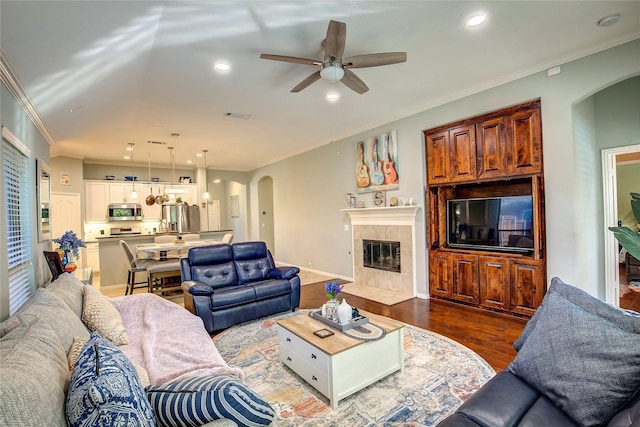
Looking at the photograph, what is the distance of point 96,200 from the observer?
7.83m

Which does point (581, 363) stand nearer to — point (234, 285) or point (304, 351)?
point (304, 351)

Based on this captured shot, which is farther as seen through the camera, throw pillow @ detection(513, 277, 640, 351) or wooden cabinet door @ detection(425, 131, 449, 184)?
wooden cabinet door @ detection(425, 131, 449, 184)

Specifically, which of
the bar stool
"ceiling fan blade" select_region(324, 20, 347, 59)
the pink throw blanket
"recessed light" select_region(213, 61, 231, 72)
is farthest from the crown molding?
the bar stool

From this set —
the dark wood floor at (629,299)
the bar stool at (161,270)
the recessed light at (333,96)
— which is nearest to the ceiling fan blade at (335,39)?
the recessed light at (333,96)

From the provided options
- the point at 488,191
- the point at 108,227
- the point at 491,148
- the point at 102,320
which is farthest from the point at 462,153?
the point at 108,227

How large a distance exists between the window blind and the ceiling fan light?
8.92 feet

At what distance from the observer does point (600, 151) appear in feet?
12.4

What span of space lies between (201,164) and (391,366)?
313 inches

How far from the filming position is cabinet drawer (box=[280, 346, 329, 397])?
219 centimetres

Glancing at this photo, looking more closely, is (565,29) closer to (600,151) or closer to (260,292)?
(600,151)

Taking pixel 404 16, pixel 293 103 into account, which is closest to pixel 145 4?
pixel 404 16

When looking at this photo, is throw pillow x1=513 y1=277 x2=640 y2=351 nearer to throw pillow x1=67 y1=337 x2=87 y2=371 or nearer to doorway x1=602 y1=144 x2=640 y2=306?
throw pillow x1=67 y1=337 x2=87 y2=371

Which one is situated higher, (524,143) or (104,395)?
(524,143)

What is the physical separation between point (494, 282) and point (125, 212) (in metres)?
8.80
